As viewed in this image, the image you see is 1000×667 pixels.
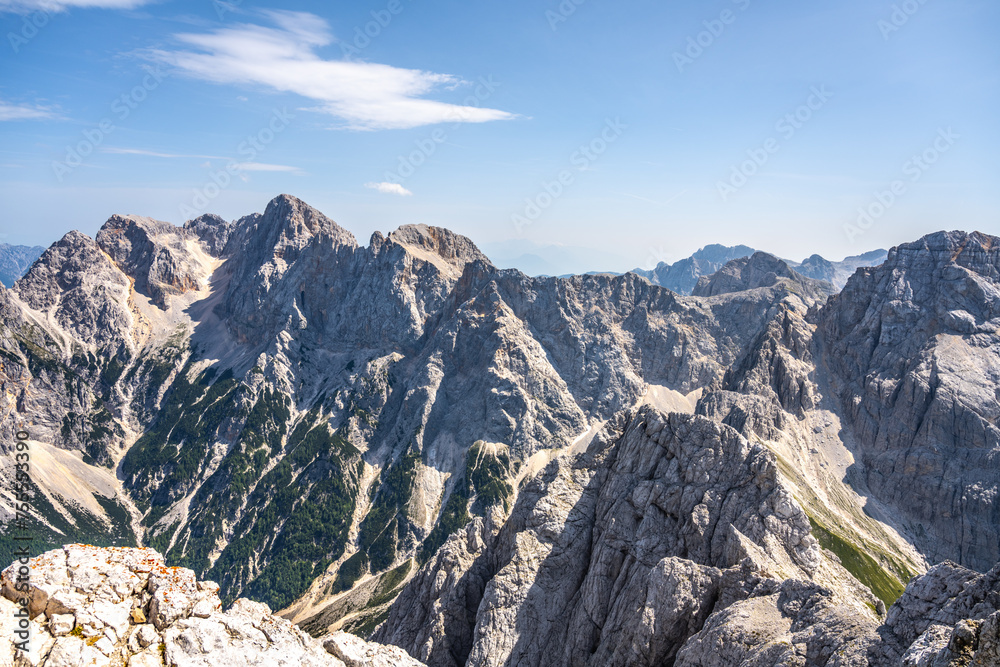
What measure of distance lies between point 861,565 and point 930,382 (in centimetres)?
6872

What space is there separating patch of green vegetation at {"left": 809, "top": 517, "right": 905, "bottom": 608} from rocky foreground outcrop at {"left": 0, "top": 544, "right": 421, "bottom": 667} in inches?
4999

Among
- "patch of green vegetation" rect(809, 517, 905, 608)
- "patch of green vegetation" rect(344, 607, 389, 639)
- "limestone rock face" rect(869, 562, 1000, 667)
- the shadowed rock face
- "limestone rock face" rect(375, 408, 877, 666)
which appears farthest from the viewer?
"patch of green vegetation" rect(344, 607, 389, 639)

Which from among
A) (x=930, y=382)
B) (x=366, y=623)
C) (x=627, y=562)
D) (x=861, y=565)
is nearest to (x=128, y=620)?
(x=627, y=562)

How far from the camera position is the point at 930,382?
518 ft

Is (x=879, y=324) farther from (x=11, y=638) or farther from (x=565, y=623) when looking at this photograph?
(x=11, y=638)

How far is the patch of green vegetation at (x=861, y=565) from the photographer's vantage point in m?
119

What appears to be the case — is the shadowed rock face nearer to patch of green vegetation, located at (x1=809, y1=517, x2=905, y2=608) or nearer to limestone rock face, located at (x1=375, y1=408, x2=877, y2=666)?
patch of green vegetation, located at (x1=809, y1=517, x2=905, y2=608)

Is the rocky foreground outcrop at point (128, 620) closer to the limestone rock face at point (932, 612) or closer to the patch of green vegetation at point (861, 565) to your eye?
the limestone rock face at point (932, 612)

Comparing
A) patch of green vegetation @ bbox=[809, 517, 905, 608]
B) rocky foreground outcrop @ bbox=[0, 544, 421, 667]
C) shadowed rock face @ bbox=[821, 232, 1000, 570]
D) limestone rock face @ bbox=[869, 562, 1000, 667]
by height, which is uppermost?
shadowed rock face @ bbox=[821, 232, 1000, 570]

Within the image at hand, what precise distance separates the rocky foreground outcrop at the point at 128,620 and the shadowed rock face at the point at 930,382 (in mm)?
167803

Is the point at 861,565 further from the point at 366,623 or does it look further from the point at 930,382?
the point at 366,623

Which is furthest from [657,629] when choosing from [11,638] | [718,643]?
[11,638]

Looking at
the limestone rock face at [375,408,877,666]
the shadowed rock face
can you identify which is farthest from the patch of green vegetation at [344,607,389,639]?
the shadowed rock face

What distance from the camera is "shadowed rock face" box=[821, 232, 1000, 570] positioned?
140 meters
